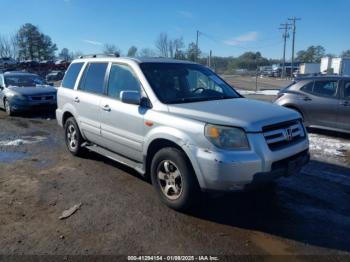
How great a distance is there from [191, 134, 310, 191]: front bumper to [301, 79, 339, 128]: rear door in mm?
5446

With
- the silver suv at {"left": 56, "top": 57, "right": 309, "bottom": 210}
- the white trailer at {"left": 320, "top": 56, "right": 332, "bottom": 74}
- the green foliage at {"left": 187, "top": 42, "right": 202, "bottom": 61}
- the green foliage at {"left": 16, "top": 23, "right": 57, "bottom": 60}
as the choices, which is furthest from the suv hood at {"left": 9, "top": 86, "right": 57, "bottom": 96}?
the green foliage at {"left": 16, "top": 23, "right": 57, "bottom": 60}

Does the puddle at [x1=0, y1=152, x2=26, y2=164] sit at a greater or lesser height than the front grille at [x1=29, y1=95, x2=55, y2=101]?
lesser

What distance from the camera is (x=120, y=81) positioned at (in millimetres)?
5277

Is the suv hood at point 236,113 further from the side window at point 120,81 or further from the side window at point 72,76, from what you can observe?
the side window at point 72,76

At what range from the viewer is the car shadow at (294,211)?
12.4 ft

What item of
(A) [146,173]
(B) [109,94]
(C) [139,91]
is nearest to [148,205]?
(A) [146,173]

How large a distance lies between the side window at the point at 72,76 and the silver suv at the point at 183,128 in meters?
0.47

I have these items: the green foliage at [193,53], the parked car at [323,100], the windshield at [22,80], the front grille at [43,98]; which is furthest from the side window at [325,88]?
the green foliage at [193,53]

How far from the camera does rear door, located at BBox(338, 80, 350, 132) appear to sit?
27.3 ft

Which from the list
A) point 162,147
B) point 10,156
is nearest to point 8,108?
point 10,156

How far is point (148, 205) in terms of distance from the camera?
4.51m

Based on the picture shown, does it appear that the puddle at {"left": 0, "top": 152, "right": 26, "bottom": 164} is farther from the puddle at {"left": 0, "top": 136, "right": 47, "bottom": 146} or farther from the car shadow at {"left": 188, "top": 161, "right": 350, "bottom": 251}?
the car shadow at {"left": 188, "top": 161, "right": 350, "bottom": 251}

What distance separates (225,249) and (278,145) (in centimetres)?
133

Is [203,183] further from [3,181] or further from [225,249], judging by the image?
[3,181]
